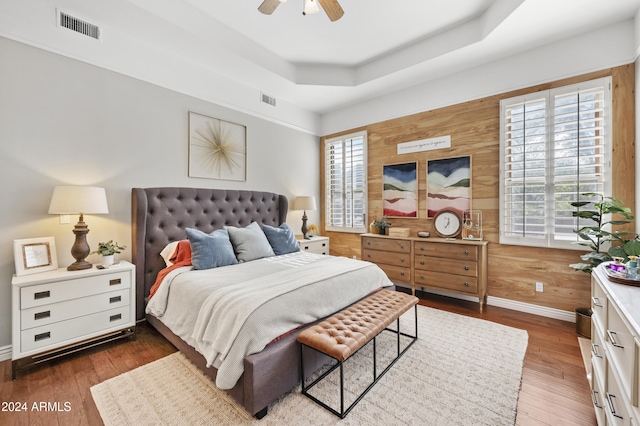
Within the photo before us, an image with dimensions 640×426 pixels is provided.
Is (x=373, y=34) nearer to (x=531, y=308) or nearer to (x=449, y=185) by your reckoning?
(x=449, y=185)

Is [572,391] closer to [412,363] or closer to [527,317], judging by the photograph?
[412,363]

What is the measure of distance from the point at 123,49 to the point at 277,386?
3481 millimetres

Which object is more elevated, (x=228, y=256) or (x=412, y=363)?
(x=228, y=256)

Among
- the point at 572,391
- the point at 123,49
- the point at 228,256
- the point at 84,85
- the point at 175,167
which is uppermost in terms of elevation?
the point at 123,49

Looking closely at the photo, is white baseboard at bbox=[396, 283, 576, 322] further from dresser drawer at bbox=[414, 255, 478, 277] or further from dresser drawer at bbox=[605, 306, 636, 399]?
dresser drawer at bbox=[605, 306, 636, 399]

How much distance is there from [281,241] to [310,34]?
8.21ft

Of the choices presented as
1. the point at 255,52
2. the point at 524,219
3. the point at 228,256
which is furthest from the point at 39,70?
the point at 524,219

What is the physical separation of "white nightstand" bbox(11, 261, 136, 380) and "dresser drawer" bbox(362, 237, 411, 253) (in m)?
2.95

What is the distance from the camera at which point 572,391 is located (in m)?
1.88

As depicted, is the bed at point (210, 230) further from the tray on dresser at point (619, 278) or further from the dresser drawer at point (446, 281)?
the tray on dresser at point (619, 278)

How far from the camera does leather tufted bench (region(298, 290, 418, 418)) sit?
164 cm

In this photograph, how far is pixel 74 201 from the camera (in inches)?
90.8

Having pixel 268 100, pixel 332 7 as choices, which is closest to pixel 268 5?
pixel 332 7

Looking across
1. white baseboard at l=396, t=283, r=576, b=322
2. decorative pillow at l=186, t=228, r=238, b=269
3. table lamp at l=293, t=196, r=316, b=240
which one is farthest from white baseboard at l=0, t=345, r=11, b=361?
white baseboard at l=396, t=283, r=576, b=322
